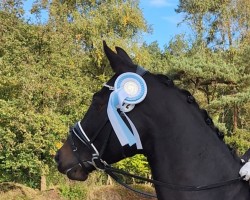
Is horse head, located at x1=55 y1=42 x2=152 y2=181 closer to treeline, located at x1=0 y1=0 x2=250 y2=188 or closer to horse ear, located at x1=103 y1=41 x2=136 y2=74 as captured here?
horse ear, located at x1=103 y1=41 x2=136 y2=74

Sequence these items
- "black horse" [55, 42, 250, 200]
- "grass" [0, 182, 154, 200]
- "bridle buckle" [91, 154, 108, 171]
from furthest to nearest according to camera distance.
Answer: "grass" [0, 182, 154, 200]
"bridle buckle" [91, 154, 108, 171]
"black horse" [55, 42, 250, 200]

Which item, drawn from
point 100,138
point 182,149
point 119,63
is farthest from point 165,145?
point 119,63

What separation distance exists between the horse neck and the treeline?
1290 centimetres

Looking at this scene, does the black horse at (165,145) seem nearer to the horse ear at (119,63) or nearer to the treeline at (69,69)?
the horse ear at (119,63)

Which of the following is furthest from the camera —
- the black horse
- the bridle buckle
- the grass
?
the grass

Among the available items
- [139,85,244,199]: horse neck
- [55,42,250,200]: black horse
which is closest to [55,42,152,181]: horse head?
[55,42,250,200]: black horse

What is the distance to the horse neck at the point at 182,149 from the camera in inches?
114

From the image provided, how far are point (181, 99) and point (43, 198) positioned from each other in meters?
13.3

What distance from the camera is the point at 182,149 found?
2.91 m

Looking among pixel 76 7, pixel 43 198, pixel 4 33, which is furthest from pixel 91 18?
pixel 43 198

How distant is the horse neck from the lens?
2889 millimetres

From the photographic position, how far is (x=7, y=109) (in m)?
15.2

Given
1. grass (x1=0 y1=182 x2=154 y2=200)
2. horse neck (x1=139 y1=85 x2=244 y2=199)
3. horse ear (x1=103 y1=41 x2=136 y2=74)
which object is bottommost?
grass (x1=0 y1=182 x2=154 y2=200)

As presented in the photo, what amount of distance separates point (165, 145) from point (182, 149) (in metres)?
0.12
